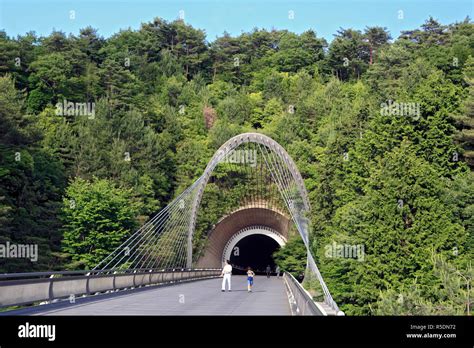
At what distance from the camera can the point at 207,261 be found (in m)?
76.9

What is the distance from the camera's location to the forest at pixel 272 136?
40000mm

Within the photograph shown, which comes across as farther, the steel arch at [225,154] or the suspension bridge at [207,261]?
A: the steel arch at [225,154]

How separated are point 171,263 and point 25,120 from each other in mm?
17046

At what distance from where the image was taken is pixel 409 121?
49875 mm

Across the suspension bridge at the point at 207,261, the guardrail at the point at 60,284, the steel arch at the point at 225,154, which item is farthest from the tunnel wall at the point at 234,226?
the guardrail at the point at 60,284

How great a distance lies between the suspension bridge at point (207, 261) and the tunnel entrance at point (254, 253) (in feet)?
0.47

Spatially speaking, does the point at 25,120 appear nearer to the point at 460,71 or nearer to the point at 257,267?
the point at 460,71

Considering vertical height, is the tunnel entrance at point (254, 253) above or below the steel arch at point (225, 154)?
below

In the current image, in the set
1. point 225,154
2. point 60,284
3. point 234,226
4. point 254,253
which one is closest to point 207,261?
point 234,226

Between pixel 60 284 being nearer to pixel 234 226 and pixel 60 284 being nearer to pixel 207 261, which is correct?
pixel 207 261

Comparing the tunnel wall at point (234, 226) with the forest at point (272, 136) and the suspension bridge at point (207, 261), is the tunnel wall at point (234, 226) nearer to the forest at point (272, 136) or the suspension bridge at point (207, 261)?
the suspension bridge at point (207, 261)

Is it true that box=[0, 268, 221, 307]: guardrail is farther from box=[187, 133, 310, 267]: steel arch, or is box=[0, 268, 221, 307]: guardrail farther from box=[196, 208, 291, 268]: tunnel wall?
box=[196, 208, 291, 268]: tunnel wall

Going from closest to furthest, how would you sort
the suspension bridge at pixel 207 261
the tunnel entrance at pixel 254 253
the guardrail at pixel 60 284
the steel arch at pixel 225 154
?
the guardrail at pixel 60 284 < the suspension bridge at pixel 207 261 < the steel arch at pixel 225 154 < the tunnel entrance at pixel 254 253
